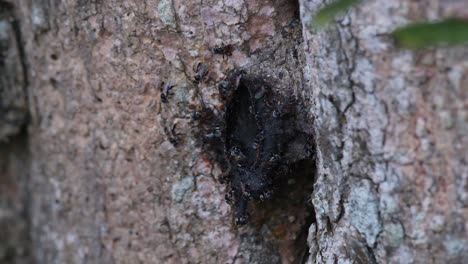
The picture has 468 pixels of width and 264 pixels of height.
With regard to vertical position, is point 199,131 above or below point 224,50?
below

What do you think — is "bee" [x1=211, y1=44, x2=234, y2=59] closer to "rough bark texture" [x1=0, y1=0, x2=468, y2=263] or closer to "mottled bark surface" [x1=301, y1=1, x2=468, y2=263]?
"rough bark texture" [x1=0, y1=0, x2=468, y2=263]

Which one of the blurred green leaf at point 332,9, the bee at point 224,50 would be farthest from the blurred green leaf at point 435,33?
the bee at point 224,50

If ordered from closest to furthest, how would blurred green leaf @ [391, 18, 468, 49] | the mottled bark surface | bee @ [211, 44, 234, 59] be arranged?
blurred green leaf @ [391, 18, 468, 49] → the mottled bark surface → bee @ [211, 44, 234, 59]

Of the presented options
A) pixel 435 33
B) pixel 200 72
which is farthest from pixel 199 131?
pixel 435 33

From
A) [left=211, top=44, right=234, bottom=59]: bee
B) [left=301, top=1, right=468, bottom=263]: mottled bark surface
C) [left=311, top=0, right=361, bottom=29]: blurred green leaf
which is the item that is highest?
[left=311, top=0, right=361, bottom=29]: blurred green leaf

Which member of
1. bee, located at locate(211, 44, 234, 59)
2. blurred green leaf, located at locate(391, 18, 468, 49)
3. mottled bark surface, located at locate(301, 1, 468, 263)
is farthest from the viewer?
bee, located at locate(211, 44, 234, 59)

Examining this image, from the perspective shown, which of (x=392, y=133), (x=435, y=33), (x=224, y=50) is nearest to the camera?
(x=435, y=33)

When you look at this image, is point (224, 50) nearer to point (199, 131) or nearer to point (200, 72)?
point (200, 72)

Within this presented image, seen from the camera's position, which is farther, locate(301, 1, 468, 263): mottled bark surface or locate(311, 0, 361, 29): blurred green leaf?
locate(301, 1, 468, 263): mottled bark surface

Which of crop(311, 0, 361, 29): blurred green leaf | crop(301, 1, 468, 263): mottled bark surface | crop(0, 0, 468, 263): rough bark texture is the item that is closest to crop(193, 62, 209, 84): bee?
crop(0, 0, 468, 263): rough bark texture
